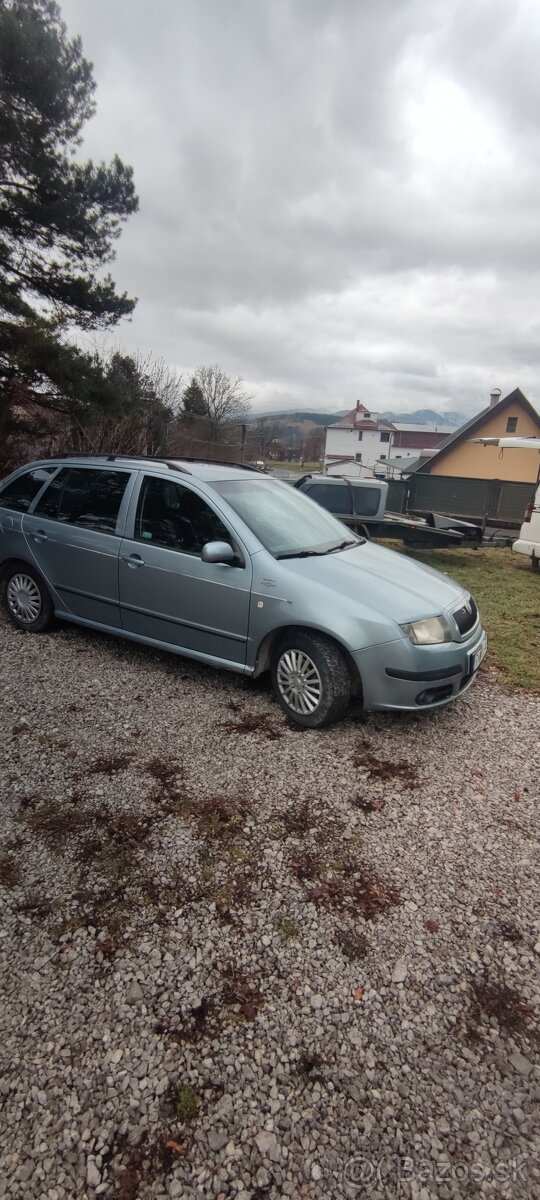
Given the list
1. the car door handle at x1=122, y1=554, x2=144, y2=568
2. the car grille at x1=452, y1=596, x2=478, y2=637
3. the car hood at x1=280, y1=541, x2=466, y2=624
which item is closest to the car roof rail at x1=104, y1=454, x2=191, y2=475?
the car door handle at x1=122, y1=554, x2=144, y2=568

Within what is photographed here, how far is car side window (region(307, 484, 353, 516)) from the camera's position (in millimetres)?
9133

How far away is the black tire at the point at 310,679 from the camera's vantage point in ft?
11.0

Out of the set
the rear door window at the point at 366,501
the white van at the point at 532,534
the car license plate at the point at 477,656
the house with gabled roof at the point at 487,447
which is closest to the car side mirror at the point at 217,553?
the car license plate at the point at 477,656

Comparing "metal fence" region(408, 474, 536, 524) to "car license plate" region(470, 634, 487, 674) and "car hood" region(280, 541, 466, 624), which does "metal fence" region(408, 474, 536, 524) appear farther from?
"car license plate" region(470, 634, 487, 674)

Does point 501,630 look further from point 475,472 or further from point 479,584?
point 475,472

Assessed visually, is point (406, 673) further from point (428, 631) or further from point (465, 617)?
point (465, 617)

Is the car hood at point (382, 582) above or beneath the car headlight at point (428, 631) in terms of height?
above

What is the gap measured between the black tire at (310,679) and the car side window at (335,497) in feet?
19.5

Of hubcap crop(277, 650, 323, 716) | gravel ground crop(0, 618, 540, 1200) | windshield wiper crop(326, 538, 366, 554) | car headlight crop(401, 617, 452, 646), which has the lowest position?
gravel ground crop(0, 618, 540, 1200)

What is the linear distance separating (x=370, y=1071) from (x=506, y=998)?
0.58 meters

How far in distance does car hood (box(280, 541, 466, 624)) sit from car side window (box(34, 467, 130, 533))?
1.63m

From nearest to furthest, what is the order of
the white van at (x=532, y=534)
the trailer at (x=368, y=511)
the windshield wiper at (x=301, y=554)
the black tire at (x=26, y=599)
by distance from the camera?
the windshield wiper at (x=301, y=554)
the black tire at (x=26, y=599)
the white van at (x=532, y=534)
the trailer at (x=368, y=511)

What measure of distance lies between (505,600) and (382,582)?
4560 mm

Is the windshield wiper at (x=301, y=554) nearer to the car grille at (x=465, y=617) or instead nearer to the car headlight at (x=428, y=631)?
the car headlight at (x=428, y=631)
